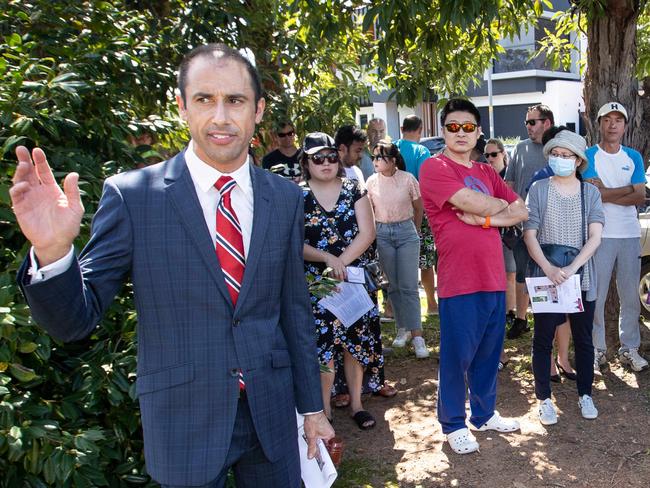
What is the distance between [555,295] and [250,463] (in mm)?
2961

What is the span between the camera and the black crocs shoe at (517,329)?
682 centimetres

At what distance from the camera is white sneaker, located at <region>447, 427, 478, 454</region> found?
14.5 feet

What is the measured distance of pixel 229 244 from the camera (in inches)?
87.3

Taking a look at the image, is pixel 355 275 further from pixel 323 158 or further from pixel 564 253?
pixel 564 253

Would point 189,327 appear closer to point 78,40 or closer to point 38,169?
point 38,169

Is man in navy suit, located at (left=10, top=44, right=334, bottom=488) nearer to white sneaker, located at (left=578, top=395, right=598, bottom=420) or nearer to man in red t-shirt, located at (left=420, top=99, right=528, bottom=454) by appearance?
man in red t-shirt, located at (left=420, top=99, right=528, bottom=454)

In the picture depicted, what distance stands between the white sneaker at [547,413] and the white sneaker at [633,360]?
115 cm

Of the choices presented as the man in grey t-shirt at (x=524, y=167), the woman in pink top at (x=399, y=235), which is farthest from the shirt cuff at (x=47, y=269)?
the man in grey t-shirt at (x=524, y=167)

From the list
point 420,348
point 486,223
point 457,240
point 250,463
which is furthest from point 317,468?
point 420,348

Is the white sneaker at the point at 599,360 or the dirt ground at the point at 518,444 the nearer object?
the dirt ground at the point at 518,444

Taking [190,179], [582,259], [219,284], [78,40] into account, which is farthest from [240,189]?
[582,259]

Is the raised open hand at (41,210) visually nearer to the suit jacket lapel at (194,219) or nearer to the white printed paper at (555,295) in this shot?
the suit jacket lapel at (194,219)

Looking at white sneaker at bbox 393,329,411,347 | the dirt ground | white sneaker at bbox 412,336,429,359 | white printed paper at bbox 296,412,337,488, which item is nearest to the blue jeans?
white sneaker at bbox 412,336,429,359

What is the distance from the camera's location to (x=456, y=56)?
6.90 metres
